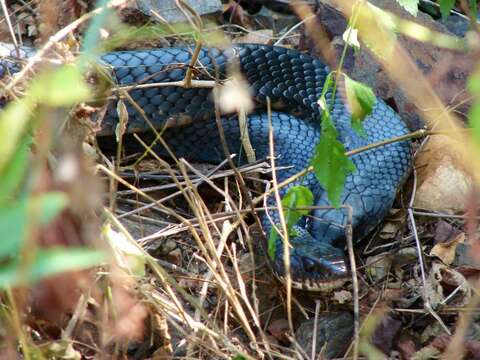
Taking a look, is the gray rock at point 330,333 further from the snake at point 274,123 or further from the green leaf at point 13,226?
the green leaf at point 13,226

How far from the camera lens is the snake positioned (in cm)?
434

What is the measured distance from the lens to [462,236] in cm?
410

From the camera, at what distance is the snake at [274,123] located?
14.3 ft

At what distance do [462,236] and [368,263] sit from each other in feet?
1.58

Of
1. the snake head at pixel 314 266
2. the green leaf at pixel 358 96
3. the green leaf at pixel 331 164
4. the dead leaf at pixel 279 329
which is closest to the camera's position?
the green leaf at pixel 358 96

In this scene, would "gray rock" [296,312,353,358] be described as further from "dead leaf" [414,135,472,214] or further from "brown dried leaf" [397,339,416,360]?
"dead leaf" [414,135,472,214]

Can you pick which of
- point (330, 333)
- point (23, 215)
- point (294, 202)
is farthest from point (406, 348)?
point (23, 215)

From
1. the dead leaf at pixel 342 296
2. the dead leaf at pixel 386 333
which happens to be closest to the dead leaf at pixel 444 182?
the dead leaf at pixel 342 296

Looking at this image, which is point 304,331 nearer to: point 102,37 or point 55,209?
point 102,37

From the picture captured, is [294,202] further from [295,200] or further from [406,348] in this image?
[406,348]

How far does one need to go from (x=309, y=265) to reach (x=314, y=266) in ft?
0.09

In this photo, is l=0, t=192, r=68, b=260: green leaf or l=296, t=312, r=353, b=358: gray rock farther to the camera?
l=296, t=312, r=353, b=358: gray rock

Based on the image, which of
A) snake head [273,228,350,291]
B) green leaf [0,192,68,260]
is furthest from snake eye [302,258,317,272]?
green leaf [0,192,68,260]

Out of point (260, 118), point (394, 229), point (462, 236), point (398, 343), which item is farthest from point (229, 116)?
point (398, 343)
